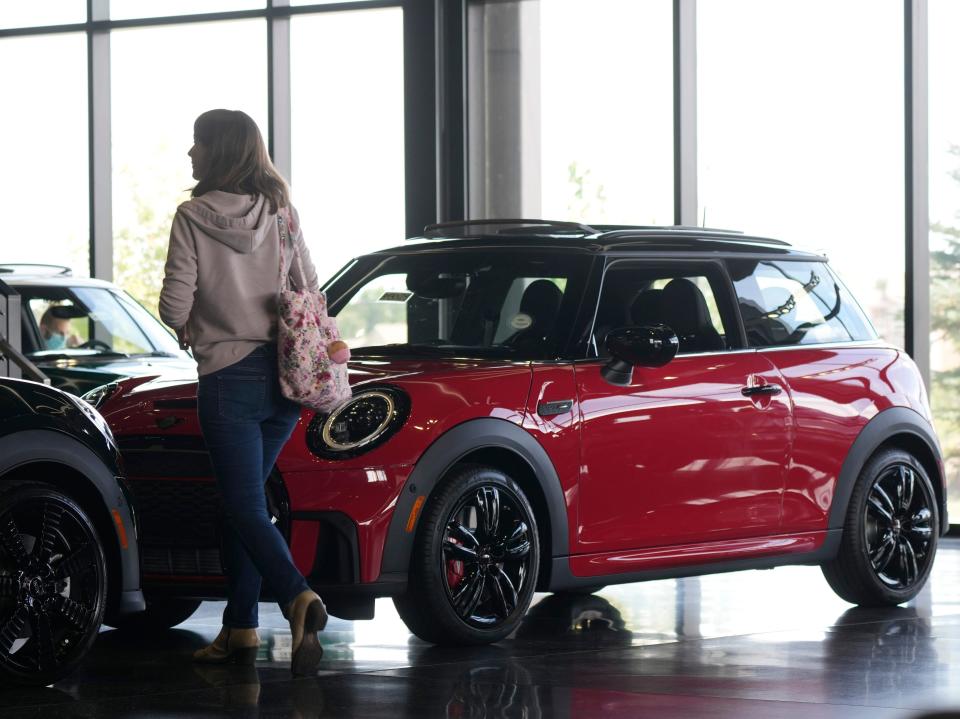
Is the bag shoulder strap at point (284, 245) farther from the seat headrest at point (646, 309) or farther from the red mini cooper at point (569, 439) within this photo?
the seat headrest at point (646, 309)

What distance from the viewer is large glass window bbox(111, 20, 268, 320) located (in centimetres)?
1370

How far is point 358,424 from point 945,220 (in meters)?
6.12

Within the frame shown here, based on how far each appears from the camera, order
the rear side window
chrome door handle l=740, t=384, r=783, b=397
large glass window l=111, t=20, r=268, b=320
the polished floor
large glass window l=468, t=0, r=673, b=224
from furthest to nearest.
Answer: large glass window l=111, t=20, r=268, b=320 → large glass window l=468, t=0, r=673, b=224 → the rear side window → chrome door handle l=740, t=384, r=783, b=397 → the polished floor

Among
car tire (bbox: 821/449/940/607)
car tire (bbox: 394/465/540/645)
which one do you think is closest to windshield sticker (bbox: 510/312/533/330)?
car tire (bbox: 394/465/540/645)

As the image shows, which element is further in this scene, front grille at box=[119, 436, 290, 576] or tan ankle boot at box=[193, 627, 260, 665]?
front grille at box=[119, 436, 290, 576]

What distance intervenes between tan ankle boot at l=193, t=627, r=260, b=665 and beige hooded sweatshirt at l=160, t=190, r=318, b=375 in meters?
0.92

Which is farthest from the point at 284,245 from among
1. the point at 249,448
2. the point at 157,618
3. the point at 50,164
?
the point at 50,164

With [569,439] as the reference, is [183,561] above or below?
below

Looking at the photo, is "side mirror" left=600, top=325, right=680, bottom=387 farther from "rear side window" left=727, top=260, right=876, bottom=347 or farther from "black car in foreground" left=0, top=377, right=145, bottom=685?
"black car in foreground" left=0, top=377, right=145, bottom=685

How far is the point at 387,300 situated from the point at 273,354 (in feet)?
5.34

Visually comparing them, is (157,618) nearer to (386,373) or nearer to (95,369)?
(386,373)

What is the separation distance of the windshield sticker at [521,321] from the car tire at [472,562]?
70 centimetres

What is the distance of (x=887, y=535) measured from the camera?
Result: 7.37m

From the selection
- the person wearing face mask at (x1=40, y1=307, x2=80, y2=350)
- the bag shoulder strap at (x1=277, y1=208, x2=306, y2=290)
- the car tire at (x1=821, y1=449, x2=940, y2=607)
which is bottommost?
the car tire at (x1=821, y1=449, x2=940, y2=607)
